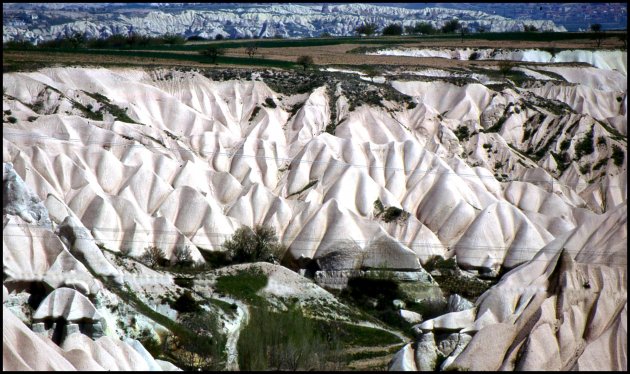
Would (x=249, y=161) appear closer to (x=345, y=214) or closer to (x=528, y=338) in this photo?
(x=345, y=214)

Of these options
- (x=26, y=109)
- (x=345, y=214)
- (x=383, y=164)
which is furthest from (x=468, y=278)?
(x=26, y=109)

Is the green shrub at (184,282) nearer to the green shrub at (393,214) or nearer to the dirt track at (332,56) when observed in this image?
the green shrub at (393,214)

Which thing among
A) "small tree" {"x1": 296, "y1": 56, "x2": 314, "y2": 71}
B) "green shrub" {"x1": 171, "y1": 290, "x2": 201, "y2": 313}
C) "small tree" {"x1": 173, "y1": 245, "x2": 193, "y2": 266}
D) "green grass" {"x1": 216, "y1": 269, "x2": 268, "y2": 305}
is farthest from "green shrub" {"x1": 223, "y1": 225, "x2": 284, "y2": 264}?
"small tree" {"x1": 296, "y1": 56, "x2": 314, "y2": 71}

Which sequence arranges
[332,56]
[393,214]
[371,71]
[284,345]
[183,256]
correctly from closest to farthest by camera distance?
[284,345]
[183,256]
[393,214]
[371,71]
[332,56]

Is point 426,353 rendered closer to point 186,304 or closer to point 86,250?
point 186,304

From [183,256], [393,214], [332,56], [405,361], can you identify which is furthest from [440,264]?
[332,56]
